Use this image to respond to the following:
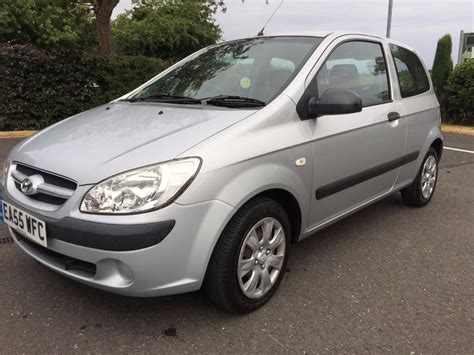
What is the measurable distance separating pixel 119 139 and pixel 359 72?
1.92 meters

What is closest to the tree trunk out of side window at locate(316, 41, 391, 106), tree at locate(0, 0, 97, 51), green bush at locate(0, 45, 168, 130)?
green bush at locate(0, 45, 168, 130)

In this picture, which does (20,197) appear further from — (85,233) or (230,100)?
(230,100)

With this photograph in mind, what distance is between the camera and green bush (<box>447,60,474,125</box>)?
35.5 feet

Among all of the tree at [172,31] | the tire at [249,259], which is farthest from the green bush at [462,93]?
the tree at [172,31]

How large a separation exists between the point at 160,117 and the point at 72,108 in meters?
6.84

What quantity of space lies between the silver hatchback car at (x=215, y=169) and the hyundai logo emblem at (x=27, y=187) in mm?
11

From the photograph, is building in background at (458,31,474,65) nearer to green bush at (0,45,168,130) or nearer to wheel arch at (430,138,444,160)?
green bush at (0,45,168,130)

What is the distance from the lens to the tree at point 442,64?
11758 millimetres

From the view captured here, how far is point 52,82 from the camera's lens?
858 cm

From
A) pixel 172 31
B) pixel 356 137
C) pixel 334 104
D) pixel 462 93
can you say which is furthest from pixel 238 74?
pixel 172 31

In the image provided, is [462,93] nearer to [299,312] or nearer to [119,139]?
[299,312]

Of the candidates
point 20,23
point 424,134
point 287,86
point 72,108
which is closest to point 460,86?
point 424,134

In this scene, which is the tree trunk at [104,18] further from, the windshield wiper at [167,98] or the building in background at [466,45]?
the building in background at [466,45]

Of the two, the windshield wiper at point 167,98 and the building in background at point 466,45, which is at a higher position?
the building in background at point 466,45
